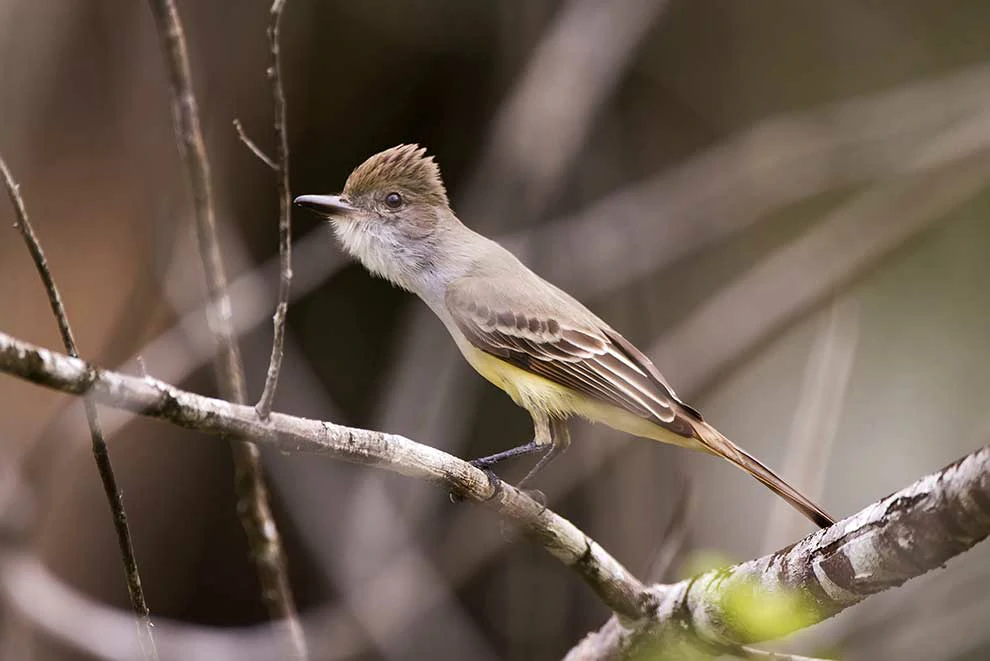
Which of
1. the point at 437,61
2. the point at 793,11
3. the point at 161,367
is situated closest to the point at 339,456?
the point at 161,367

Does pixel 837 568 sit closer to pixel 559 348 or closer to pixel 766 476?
pixel 766 476

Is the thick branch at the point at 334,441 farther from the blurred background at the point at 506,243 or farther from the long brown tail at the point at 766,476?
the blurred background at the point at 506,243

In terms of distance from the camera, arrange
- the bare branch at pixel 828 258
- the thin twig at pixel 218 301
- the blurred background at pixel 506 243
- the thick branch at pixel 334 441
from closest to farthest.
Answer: the thick branch at pixel 334 441, the thin twig at pixel 218 301, the blurred background at pixel 506 243, the bare branch at pixel 828 258

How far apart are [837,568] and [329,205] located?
1860mm

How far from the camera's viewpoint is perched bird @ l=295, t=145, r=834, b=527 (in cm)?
309

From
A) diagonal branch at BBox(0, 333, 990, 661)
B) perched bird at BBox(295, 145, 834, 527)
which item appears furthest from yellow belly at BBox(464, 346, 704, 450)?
diagonal branch at BBox(0, 333, 990, 661)

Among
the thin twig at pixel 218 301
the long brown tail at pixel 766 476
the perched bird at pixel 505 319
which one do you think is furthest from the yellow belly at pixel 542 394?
the thin twig at pixel 218 301

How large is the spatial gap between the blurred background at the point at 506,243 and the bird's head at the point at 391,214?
0.99 metres

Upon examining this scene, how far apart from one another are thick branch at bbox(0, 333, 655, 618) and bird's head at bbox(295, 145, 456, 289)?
3.43 feet

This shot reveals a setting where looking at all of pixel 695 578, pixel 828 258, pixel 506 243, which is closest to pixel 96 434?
pixel 695 578

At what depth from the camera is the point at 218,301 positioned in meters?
2.69

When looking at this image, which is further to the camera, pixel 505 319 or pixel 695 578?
pixel 505 319

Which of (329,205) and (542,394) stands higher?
(329,205)

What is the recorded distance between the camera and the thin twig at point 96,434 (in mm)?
1765
